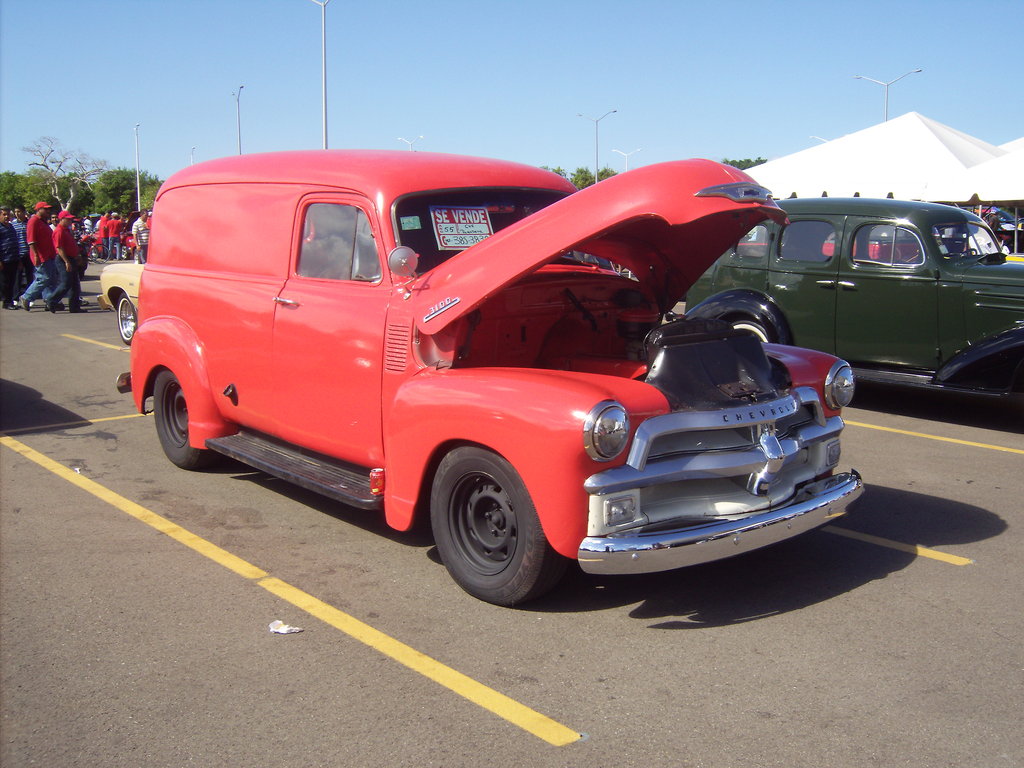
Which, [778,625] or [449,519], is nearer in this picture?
[778,625]

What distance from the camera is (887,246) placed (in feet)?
28.8

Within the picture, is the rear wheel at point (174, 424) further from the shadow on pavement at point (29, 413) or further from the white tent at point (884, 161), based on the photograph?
the white tent at point (884, 161)

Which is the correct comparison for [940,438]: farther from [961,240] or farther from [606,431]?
[606,431]

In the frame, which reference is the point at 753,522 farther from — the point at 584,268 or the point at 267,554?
the point at 267,554

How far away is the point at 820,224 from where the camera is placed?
30.4 feet

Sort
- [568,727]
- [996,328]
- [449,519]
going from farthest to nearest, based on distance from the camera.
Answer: [996,328] < [449,519] < [568,727]

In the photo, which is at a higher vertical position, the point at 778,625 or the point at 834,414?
the point at 834,414

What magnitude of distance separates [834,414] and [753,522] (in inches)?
46.2

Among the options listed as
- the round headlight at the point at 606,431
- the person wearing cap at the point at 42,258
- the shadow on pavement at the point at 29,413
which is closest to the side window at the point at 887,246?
the round headlight at the point at 606,431

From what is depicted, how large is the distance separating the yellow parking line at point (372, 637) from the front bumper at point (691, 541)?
0.66 metres

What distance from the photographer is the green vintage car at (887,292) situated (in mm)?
8078

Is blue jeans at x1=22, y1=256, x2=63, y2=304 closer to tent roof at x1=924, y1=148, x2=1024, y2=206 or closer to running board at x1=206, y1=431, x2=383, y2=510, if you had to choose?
running board at x1=206, y1=431, x2=383, y2=510

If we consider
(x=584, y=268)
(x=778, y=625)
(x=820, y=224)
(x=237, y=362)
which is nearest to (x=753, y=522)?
(x=778, y=625)

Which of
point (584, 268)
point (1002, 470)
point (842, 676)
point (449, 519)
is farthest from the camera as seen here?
point (1002, 470)
